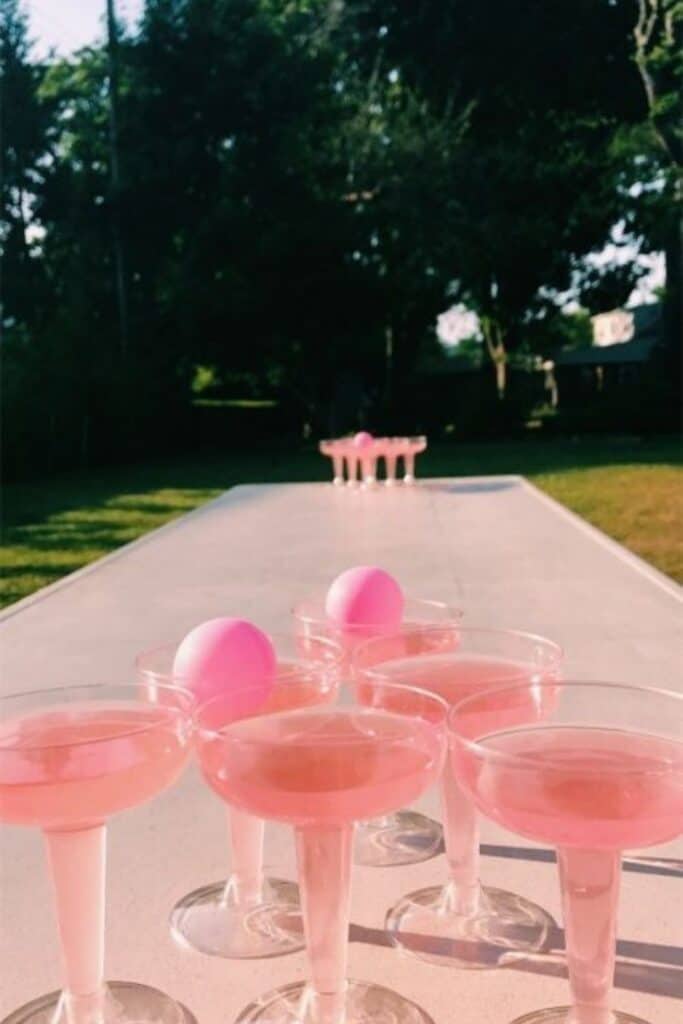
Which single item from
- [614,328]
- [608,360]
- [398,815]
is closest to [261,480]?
[398,815]

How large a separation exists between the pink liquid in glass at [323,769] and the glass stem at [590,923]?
0.27 meters

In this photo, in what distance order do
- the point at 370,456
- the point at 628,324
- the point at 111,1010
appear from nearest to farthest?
1. the point at 111,1010
2. the point at 370,456
3. the point at 628,324

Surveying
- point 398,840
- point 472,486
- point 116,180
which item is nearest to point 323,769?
point 398,840

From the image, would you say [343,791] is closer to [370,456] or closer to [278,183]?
[370,456]

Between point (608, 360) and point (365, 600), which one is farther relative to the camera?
point (608, 360)

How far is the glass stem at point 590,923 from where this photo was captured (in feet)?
5.13

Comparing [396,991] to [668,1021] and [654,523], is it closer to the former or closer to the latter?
[668,1021]

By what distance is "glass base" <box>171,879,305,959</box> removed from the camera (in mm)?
1972

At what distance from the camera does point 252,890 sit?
220 cm

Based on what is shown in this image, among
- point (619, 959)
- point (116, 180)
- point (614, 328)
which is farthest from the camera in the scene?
point (614, 328)

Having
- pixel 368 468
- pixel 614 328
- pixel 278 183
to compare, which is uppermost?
pixel 278 183

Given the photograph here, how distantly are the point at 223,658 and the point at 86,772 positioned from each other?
68 centimetres

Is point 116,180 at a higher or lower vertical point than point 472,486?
higher

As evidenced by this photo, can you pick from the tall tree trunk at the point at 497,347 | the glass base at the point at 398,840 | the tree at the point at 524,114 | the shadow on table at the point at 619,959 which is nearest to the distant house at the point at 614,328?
the tall tree trunk at the point at 497,347
